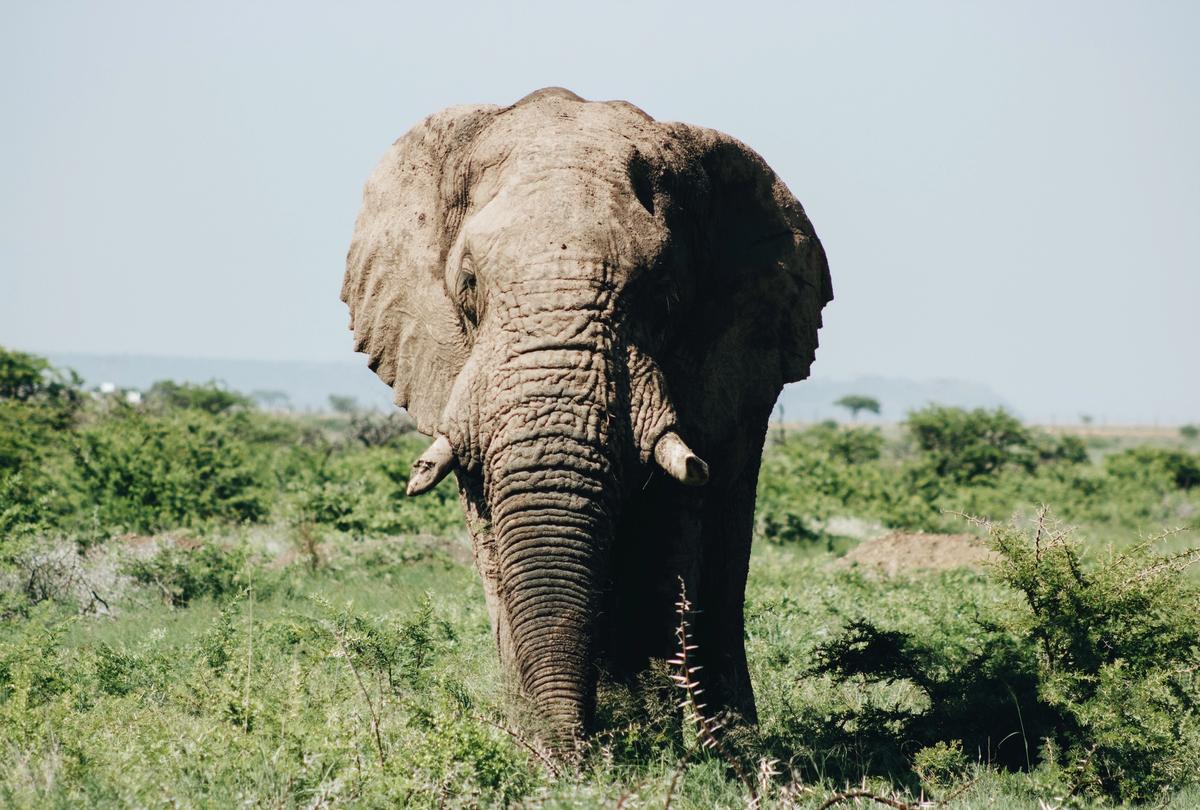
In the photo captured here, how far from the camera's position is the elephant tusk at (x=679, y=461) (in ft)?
16.9

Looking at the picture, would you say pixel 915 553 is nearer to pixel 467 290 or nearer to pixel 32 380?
pixel 467 290

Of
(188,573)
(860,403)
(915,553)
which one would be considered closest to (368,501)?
(188,573)

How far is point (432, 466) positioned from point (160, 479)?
1057cm

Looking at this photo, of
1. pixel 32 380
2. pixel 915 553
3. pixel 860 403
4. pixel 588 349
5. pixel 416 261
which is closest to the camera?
pixel 588 349

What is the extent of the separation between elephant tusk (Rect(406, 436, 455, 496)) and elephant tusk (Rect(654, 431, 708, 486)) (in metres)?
0.78

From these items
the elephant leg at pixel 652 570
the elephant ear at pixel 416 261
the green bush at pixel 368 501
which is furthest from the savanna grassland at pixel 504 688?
the elephant ear at pixel 416 261

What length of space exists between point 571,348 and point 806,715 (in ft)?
9.73

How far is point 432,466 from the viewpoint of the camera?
533 cm

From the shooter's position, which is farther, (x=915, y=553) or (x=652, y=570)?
(x=915, y=553)

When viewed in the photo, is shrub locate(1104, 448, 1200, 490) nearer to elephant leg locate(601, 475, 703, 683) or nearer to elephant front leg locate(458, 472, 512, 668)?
elephant leg locate(601, 475, 703, 683)

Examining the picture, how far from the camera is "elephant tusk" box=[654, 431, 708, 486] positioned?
203 inches

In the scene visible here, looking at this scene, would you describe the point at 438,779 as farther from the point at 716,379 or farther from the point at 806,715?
the point at 806,715

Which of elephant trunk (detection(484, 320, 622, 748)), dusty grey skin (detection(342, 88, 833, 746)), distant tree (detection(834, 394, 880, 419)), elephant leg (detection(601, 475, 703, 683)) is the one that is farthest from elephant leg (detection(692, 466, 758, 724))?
distant tree (detection(834, 394, 880, 419))

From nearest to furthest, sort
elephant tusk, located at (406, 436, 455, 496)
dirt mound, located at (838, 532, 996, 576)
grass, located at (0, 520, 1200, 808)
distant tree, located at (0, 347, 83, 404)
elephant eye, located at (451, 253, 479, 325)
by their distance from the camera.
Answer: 1. grass, located at (0, 520, 1200, 808)
2. elephant tusk, located at (406, 436, 455, 496)
3. elephant eye, located at (451, 253, 479, 325)
4. dirt mound, located at (838, 532, 996, 576)
5. distant tree, located at (0, 347, 83, 404)
